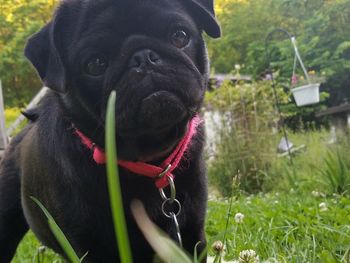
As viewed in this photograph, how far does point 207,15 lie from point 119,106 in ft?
2.42

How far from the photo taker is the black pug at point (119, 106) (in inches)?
76.2

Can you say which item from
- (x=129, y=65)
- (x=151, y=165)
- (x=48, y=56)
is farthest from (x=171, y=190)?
(x=48, y=56)

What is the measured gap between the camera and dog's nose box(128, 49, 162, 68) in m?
1.90

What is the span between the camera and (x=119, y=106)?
193 cm

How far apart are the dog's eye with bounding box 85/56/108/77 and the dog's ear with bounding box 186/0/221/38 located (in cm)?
54

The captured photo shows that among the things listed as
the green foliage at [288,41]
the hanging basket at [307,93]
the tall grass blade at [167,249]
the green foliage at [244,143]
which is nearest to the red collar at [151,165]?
the tall grass blade at [167,249]

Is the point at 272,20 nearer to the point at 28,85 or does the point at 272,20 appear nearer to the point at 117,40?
the point at 28,85

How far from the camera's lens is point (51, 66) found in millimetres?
2146

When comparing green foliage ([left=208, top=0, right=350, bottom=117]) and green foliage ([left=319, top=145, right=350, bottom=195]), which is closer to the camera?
green foliage ([left=319, top=145, right=350, bottom=195])

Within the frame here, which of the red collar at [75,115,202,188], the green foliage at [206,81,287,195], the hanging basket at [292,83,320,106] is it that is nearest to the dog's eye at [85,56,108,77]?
the red collar at [75,115,202,188]

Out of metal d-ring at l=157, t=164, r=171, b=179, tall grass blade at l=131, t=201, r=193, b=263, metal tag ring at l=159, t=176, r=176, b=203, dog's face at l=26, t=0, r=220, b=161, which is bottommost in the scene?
metal tag ring at l=159, t=176, r=176, b=203

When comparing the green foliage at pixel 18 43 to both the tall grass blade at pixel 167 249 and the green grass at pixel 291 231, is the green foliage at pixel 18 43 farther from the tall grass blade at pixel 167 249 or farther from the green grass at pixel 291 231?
the tall grass blade at pixel 167 249

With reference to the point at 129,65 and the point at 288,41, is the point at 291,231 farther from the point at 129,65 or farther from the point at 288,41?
the point at 288,41

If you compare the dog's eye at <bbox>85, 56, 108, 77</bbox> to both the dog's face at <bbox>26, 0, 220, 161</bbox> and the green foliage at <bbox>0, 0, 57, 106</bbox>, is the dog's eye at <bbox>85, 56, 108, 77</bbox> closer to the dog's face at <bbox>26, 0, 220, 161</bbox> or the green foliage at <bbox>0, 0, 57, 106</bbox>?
the dog's face at <bbox>26, 0, 220, 161</bbox>
